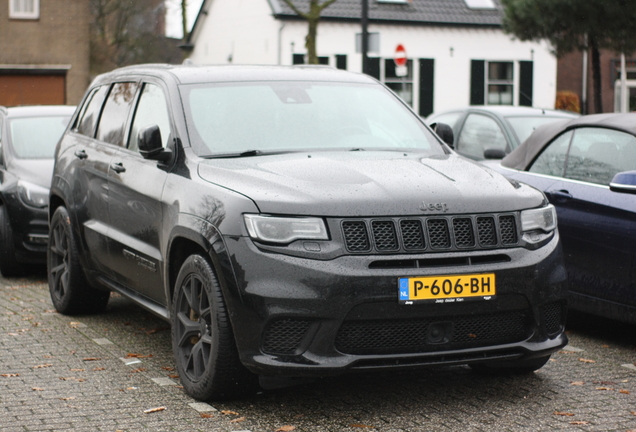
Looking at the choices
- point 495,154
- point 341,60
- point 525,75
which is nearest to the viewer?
point 495,154

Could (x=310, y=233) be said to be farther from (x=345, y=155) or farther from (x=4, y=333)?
(x=4, y=333)

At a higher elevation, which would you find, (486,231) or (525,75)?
(525,75)

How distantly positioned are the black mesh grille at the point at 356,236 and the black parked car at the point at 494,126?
6.55 metres

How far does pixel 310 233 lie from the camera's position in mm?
4613

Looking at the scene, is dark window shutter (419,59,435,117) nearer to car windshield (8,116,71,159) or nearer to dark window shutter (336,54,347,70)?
dark window shutter (336,54,347,70)

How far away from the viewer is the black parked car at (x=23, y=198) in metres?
9.48

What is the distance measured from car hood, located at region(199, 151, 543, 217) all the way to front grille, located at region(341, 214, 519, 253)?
0.14ft

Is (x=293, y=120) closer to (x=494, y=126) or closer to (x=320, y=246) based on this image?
(x=320, y=246)

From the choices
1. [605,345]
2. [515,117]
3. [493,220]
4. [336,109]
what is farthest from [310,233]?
[515,117]

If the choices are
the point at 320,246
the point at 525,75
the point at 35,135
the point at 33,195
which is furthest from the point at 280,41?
the point at 320,246

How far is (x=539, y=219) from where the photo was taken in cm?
508

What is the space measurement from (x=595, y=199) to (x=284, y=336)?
2.78 m

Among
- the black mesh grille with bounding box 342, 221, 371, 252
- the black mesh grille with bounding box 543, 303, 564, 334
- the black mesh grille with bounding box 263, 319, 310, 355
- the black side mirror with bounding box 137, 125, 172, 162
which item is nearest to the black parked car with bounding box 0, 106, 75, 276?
the black side mirror with bounding box 137, 125, 172, 162

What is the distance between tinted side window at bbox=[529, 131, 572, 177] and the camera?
7098 millimetres
